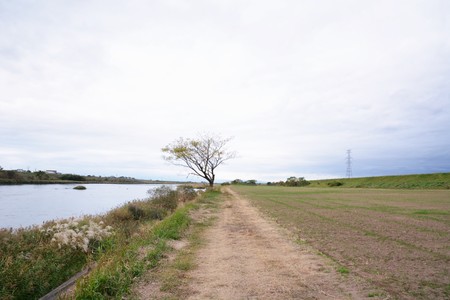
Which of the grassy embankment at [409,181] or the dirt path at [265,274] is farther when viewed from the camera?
the grassy embankment at [409,181]

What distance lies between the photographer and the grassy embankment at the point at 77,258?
637 centimetres

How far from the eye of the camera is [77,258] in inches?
447

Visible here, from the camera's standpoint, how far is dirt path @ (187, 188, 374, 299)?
585 centimetres

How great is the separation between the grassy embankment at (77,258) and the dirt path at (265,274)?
1473 millimetres

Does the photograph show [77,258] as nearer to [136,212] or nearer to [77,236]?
[77,236]

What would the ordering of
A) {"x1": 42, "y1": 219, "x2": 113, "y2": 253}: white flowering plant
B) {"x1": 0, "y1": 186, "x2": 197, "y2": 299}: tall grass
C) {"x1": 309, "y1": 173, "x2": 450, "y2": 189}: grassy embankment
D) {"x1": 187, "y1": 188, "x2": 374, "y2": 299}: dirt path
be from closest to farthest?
{"x1": 187, "y1": 188, "x2": 374, "y2": 299}: dirt path
{"x1": 0, "y1": 186, "x2": 197, "y2": 299}: tall grass
{"x1": 42, "y1": 219, "x2": 113, "y2": 253}: white flowering plant
{"x1": 309, "y1": 173, "x2": 450, "y2": 189}: grassy embankment

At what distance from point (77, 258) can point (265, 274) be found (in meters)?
7.80

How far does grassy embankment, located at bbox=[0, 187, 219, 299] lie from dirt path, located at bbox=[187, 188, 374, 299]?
4.83 ft

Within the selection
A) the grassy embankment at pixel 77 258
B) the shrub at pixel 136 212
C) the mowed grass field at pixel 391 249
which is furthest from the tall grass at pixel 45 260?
the shrub at pixel 136 212

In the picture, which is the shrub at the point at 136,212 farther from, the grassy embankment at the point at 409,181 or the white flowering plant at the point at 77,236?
the grassy embankment at the point at 409,181

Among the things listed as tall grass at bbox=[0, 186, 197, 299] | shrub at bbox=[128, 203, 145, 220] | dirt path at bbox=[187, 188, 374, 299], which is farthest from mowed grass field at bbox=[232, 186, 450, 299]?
shrub at bbox=[128, 203, 145, 220]

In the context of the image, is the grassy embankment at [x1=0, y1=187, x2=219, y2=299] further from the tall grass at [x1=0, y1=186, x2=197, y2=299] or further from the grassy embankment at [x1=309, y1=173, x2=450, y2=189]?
the grassy embankment at [x1=309, y1=173, x2=450, y2=189]

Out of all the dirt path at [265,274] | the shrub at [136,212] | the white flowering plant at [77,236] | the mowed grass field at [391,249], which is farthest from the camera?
the shrub at [136,212]

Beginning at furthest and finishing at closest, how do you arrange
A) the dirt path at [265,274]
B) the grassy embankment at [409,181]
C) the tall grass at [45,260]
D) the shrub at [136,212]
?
the grassy embankment at [409,181]
the shrub at [136,212]
the tall grass at [45,260]
the dirt path at [265,274]
